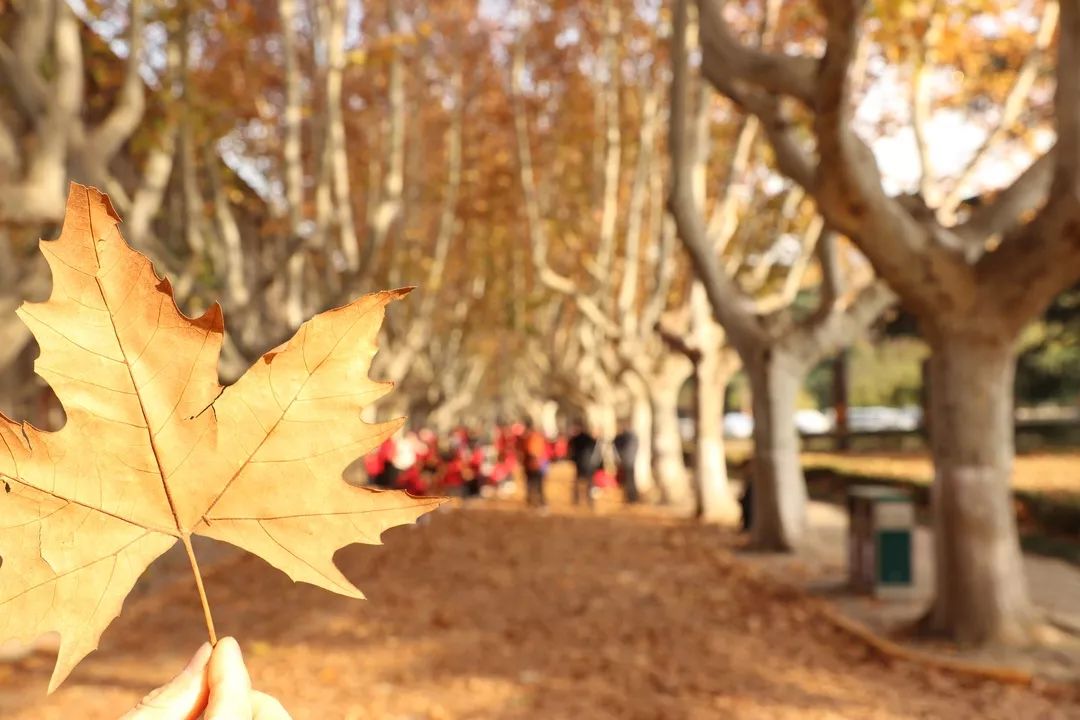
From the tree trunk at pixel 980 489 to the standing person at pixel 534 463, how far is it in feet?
40.0

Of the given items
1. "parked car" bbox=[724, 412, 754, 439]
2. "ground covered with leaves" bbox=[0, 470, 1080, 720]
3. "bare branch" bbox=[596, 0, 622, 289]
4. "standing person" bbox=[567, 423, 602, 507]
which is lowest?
"ground covered with leaves" bbox=[0, 470, 1080, 720]

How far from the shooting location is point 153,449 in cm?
128

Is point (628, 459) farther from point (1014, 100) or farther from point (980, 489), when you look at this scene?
point (980, 489)

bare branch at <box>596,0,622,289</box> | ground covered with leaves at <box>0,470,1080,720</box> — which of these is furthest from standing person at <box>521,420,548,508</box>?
ground covered with leaves at <box>0,470,1080,720</box>

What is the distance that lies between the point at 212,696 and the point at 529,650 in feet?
22.6

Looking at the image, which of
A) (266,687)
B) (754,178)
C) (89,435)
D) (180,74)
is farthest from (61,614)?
(754,178)

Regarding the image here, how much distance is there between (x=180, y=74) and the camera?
9.98m

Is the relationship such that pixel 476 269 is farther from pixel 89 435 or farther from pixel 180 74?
pixel 89 435

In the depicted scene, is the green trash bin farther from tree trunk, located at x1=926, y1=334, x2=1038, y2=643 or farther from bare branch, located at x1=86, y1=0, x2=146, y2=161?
bare branch, located at x1=86, y1=0, x2=146, y2=161

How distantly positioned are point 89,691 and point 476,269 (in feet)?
78.9

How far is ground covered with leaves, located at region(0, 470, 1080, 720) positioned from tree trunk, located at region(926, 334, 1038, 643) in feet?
2.26

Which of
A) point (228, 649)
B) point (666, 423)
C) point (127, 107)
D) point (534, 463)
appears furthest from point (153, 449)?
point (666, 423)

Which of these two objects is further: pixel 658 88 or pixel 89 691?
pixel 658 88

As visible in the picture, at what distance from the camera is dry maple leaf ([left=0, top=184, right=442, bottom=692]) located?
1182 mm
